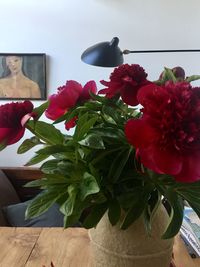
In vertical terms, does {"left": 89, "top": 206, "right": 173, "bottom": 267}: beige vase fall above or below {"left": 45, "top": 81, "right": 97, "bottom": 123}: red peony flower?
below

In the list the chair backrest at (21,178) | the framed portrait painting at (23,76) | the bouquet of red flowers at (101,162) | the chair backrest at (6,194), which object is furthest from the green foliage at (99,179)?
the framed portrait painting at (23,76)

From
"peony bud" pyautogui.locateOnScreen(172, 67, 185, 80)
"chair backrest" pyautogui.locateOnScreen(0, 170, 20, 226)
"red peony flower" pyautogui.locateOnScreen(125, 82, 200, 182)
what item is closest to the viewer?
"red peony flower" pyautogui.locateOnScreen(125, 82, 200, 182)

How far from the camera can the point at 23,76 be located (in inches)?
93.4

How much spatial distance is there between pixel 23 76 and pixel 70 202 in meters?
2.01

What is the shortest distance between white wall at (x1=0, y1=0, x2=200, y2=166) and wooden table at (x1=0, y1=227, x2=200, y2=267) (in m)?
1.53

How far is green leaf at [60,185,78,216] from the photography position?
0.49 m

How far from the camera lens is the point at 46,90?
94.2 inches

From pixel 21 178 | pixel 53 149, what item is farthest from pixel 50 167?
pixel 21 178

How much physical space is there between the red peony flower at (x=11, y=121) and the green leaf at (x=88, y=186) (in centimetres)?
12

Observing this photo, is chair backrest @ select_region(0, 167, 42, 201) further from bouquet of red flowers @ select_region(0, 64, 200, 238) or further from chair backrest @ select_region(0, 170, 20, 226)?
bouquet of red flowers @ select_region(0, 64, 200, 238)

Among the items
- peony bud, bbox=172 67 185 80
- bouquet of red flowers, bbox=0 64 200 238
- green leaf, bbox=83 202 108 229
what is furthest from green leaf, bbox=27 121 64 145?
peony bud, bbox=172 67 185 80

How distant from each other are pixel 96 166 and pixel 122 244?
0.15m

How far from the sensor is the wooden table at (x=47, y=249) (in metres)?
0.88

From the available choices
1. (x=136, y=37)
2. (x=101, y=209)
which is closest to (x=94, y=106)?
(x=101, y=209)
